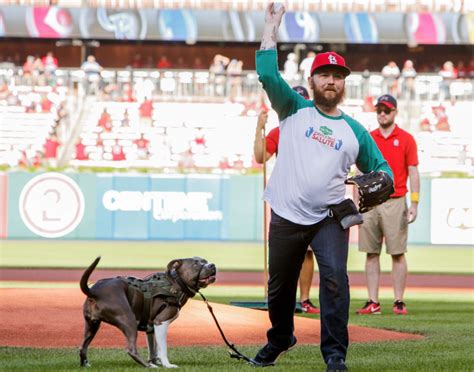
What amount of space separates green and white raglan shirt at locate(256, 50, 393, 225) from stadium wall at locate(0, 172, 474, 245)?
61.3 feet

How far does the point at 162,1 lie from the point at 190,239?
1215cm

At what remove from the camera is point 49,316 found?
9.78m

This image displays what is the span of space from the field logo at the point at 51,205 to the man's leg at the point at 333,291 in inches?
750

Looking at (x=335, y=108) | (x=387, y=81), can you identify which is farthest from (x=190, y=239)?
(x=335, y=108)

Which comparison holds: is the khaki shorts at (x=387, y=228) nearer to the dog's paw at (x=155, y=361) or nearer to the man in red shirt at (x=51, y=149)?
the dog's paw at (x=155, y=361)

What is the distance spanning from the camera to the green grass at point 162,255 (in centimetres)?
1933

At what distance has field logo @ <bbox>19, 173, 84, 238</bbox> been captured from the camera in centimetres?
2520

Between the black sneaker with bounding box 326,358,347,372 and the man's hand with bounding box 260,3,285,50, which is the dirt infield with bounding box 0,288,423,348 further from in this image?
the man's hand with bounding box 260,3,285,50

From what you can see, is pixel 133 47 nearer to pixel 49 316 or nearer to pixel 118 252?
pixel 118 252

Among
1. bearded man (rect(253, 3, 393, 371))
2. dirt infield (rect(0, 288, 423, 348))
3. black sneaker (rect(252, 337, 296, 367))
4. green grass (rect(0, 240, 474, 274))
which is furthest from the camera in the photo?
green grass (rect(0, 240, 474, 274))

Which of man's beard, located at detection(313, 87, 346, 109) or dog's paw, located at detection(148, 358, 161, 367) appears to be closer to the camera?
man's beard, located at detection(313, 87, 346, 109)

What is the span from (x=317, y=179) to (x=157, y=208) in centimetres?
1935

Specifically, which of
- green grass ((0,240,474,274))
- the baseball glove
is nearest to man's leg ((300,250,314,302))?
the baseball glove

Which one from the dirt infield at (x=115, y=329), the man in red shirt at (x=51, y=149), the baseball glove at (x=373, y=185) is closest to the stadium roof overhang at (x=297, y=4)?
the man in red shirt at (x=51, y=149)
